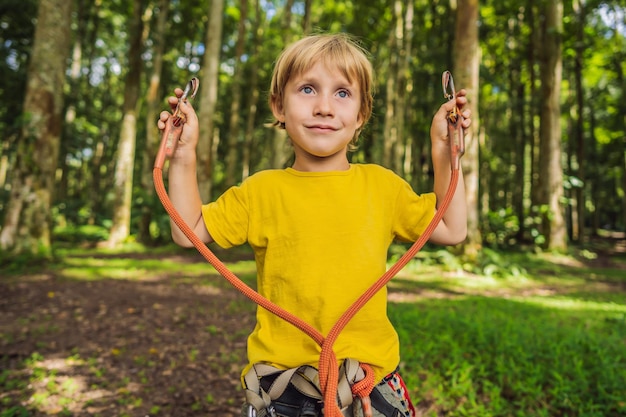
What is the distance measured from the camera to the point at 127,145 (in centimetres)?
1313

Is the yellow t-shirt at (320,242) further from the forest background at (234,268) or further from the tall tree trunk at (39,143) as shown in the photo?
the tall tree trunk at (39,143)

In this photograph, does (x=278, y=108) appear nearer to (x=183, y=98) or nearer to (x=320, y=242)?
(x=183, y=98)

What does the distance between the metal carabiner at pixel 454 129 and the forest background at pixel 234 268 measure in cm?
65

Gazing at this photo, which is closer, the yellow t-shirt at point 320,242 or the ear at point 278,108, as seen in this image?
the yellow t-shirt at point 320,242

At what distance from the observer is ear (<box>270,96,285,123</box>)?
160 centimetres

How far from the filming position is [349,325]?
4.58 ft

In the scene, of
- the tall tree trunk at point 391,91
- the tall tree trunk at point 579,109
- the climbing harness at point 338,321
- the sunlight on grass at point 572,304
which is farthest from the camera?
the tall tree trunk at point 579,109

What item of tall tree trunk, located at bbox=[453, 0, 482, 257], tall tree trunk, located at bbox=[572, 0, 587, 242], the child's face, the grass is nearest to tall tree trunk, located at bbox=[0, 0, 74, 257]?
the grass

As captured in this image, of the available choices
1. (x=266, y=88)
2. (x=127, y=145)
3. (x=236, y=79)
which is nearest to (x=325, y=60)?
(x=266, y=88)

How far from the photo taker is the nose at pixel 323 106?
1.41 m

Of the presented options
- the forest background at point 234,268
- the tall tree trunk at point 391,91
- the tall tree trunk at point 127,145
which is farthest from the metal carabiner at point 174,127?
the tall tree trunk at point 391,91

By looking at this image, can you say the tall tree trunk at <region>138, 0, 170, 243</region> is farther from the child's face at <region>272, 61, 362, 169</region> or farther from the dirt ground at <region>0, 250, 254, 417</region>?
the child's face at <region>272, 61, 362, 169</region>

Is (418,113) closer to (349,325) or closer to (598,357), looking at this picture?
(598,357)

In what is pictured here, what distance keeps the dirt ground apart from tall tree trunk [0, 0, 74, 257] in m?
1.12
